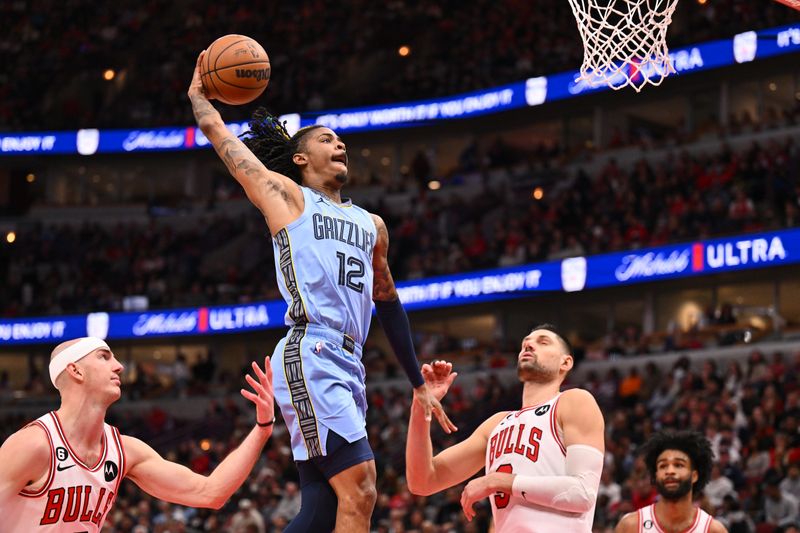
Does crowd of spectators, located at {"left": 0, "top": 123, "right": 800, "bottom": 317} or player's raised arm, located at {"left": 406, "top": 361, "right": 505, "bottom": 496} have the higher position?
crowd of spectators, located at {"left": 0, "top": 123, "right": 800, "bottom": 317}

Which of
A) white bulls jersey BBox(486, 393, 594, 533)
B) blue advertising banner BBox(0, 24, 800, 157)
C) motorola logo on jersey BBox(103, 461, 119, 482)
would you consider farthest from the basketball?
blue advertising banner BBox(0, 24, 800, 157)

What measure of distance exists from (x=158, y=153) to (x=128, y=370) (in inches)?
253

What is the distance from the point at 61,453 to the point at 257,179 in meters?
1.44

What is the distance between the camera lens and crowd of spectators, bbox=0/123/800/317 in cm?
2139

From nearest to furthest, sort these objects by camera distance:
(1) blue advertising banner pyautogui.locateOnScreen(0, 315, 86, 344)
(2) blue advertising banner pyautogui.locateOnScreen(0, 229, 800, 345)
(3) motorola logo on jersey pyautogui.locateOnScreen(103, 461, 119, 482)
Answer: (3) motorola logo on jersey pyautogui.locateOnScreen(103, 461, 119, 482) < (2) blue advertising banner pyautogui.locateOnScreen(0, 229, 800, 345) < (1) blue advertising banner pyautogui.locateOnScreen(0, 315, 86, 344)

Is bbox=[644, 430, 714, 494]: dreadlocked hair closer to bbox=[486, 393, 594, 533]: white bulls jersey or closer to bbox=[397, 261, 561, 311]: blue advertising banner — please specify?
Result: bbox=[486, 393, 594, 533]: white bulls jersey

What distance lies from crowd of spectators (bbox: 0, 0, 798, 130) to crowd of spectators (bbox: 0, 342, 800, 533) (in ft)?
29.9

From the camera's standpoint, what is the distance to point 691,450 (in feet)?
23.7

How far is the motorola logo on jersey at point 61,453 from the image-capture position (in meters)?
5.01

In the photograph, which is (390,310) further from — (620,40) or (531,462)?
(620,40)

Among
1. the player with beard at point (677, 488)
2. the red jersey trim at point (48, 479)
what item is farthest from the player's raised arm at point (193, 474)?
the player with beard at point (677, 488)

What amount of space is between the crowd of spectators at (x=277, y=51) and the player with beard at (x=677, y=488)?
19.8 metres

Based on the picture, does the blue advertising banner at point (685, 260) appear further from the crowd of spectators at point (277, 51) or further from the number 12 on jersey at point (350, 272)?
the number 12 on jersey at point (350, 272)

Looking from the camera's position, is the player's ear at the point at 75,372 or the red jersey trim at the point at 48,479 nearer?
the red jersey trim at the point at 48,479
